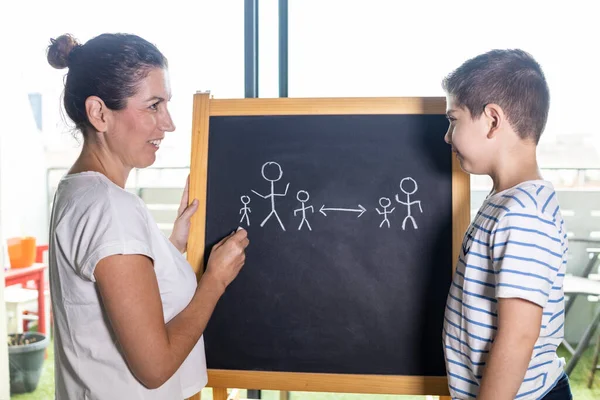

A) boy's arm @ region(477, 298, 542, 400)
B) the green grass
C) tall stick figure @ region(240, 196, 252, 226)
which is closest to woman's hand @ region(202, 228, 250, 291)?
tall stick figure @ region(240, 196, 252, 226)

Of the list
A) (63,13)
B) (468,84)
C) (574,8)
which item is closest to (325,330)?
(468,84)

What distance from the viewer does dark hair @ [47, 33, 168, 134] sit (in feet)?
3.77

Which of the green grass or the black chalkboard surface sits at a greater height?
the black chalkboard surface

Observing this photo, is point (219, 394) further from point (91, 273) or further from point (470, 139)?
point (470, 139)

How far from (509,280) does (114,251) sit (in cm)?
75

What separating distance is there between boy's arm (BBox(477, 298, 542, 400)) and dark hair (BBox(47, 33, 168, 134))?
87 cm

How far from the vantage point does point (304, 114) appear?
1.54 metres

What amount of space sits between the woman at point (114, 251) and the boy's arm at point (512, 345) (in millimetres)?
625

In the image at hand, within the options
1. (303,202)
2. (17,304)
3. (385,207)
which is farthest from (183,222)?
(17,304)

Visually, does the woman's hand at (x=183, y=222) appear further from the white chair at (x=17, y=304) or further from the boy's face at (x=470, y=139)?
the white chair at (x=17, y=304)

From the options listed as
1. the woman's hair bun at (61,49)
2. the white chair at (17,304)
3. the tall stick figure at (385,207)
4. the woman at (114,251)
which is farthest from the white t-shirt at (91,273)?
the white chair at (17,304)

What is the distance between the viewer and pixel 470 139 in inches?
46.7

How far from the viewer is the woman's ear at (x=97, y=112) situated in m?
1.16

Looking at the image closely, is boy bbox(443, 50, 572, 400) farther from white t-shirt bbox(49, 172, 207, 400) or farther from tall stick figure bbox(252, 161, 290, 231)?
white t-shirt bbox(49, 172, 207, 400)
